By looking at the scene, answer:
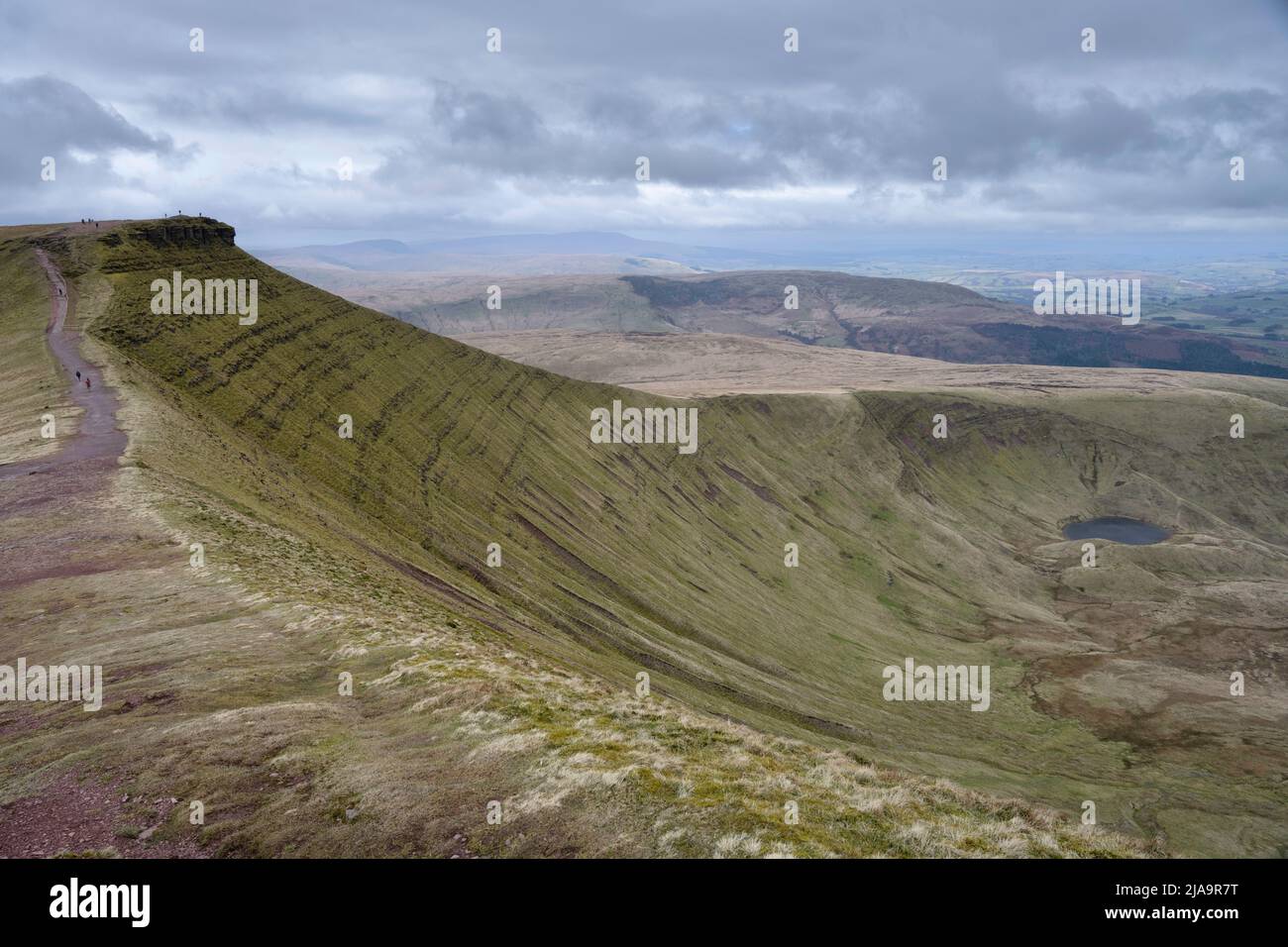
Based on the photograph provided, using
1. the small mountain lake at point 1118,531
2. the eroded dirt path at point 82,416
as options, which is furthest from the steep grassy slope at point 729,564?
the small mountain lake at point 1118,531

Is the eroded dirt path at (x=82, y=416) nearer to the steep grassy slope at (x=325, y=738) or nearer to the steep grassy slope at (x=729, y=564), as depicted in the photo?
the steep grassy slope at (x=325, y=738)

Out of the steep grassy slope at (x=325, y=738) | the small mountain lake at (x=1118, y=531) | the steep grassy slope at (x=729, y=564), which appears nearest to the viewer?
the steep grassy slope at (x=325, y=738)

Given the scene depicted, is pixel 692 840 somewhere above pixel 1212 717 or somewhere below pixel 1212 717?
above

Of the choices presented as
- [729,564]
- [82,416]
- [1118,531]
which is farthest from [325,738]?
[1118,531]

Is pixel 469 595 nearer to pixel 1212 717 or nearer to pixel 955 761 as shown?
pixel 955 761
